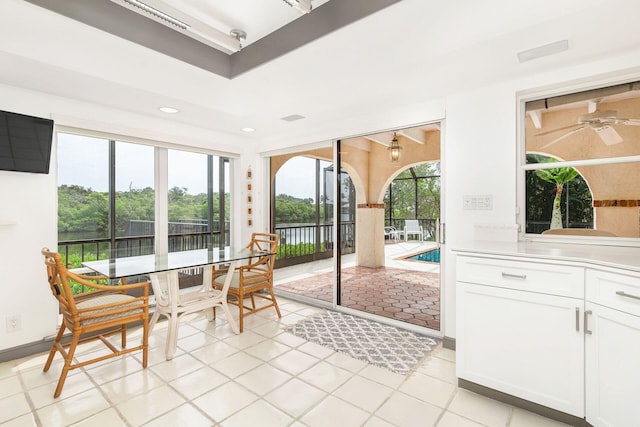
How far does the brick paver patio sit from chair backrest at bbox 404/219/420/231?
3.59 feet

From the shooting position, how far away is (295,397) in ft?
6.73

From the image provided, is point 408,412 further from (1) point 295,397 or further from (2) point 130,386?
(2) point 130,386

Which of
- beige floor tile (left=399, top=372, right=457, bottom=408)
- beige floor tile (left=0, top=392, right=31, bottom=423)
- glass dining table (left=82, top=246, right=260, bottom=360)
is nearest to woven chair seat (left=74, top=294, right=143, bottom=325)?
glass dining table (left=82, top=246, right=260, bottom=360)

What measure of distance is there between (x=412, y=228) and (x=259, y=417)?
526 centimetres

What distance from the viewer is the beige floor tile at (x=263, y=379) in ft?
7.06

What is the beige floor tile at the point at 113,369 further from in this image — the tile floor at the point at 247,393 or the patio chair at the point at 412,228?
the patio chair at the point at 412,228

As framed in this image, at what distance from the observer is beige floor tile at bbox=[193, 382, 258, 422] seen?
190 centimetres

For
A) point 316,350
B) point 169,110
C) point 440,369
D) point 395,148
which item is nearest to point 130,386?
point 316,350

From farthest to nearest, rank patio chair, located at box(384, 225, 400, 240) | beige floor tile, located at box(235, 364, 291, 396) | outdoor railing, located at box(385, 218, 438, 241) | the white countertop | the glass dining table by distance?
patio chair, located at box(384, 225, 400, 240), outdoor railing, located at box(385, 218, 438, 241), the glass dining table, beige floor tile, located at box(235, 364, 291, 396), the white countertop

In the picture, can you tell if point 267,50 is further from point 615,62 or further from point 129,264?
point 615,62

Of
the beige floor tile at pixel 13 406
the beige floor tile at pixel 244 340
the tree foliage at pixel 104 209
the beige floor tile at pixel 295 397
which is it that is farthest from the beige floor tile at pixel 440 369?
the tree foliage at pixel 104 209

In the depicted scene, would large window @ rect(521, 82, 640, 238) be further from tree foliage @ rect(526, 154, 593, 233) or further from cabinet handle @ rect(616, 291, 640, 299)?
cabinet handle @ rect(616, 291, 640, 299)

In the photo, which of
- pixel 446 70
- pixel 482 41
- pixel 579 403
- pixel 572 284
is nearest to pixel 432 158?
pixel 446 70

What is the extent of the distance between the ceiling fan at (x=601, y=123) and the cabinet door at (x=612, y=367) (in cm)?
128
